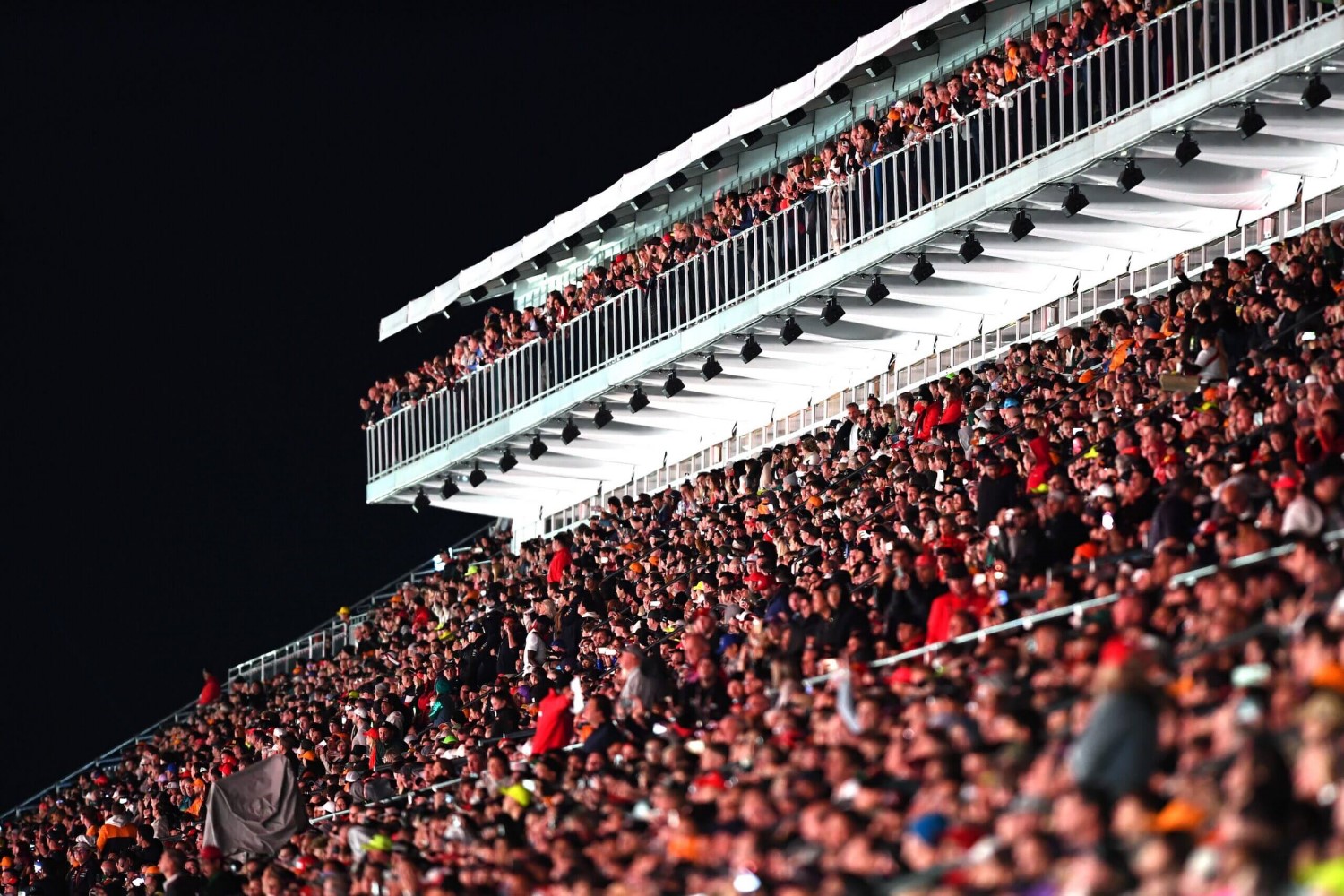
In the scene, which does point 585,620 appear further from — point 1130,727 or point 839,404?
point 1130,727

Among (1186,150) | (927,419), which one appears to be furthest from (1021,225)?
(1186,150)

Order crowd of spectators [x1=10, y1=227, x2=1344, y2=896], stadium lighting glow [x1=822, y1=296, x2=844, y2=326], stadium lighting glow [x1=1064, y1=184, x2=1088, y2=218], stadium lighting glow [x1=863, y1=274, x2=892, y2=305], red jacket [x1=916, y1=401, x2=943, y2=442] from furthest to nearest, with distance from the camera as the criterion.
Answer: stadium lighting glow [x1=822, y1=296, x2=844, y2=326] → stadium lighting glow [x1=863, y1=274, x2=892, y2=305] → stadium lighting glow [x1=1064, y1=184, x2=1088, y2=218] → red jacket [x1=916, y1=401, x2=943, y2=442] → crowd of spectators [x1=10, y1=227, x2=1344, y2=896]

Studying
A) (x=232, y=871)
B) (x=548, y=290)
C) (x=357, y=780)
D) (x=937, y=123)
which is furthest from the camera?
(x=548, y=290)

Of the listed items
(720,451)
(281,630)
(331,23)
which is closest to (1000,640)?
(720,451)

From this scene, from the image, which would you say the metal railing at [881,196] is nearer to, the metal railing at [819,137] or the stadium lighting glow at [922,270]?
the stadium lighting glow at [922,270]

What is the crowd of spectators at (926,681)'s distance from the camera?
26.7 feet

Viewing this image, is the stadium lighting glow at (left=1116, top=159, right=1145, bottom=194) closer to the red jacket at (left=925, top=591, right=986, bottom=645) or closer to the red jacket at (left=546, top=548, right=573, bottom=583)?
the red jacket at (left=925, top=591, right=986, bottom=645)

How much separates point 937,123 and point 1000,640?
11224 millimetres

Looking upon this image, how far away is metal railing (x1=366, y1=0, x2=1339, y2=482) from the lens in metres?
18.5

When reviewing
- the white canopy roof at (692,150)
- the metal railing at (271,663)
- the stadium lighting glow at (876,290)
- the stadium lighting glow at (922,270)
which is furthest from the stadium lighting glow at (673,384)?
the metal railing at (271,663)

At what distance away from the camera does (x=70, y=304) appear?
3878 centimetres

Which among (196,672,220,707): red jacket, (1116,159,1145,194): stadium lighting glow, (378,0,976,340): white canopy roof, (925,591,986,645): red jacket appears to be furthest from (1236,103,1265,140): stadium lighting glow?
(196,672,220,707): red jacket

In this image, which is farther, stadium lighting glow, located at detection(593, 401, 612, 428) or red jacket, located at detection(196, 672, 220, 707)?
red jacket, located at detection(196, 672, 220, 707)

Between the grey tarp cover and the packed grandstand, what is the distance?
0.65 m
